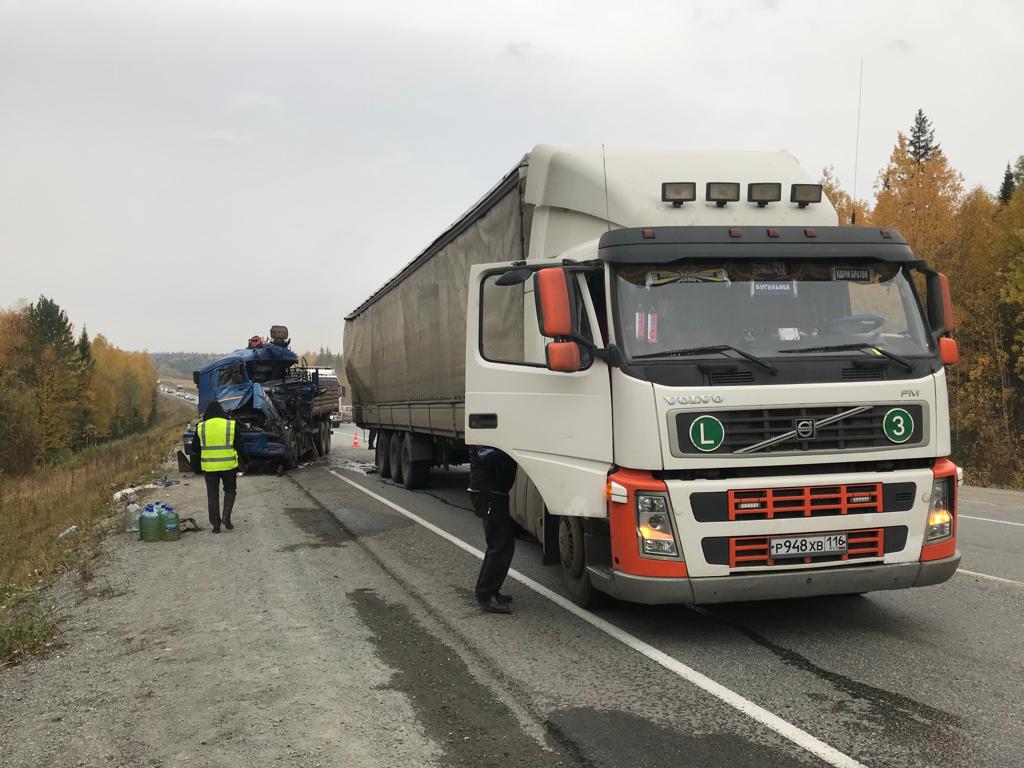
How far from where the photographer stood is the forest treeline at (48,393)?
163 feet

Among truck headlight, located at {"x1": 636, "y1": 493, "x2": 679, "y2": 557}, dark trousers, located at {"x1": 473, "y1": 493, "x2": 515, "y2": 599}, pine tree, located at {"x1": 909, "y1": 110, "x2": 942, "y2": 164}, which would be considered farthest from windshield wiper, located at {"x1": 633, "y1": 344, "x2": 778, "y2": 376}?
pine tree, located at {"x1": 909, "y1": 110, "x2": 942, "y2": 164}

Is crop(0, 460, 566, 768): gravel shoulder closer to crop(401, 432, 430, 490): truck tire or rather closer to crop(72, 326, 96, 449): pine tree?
crop(401, 432, 430, 490): truck tire

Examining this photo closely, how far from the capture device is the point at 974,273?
3044 centimetres

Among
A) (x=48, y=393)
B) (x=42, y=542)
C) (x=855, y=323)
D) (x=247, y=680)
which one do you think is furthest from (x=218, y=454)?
(x=48, y=393)

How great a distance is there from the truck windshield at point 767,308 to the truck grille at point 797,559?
3.79ft

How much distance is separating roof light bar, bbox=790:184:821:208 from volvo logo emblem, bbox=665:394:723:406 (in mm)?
1990

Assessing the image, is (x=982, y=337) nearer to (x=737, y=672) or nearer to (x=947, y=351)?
(x=947, y=351)

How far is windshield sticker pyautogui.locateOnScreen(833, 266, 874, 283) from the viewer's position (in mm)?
5680

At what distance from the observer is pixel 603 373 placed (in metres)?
5.56

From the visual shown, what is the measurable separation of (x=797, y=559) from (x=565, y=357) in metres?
1.92

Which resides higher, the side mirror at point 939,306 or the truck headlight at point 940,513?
the side mirror at point 939,306

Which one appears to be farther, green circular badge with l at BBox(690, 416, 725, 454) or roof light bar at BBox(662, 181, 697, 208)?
roof light bar at BBox(662, 181, 697, 208)

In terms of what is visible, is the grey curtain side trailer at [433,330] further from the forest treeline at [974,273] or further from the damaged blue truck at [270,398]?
the forest treeline at [974,273]

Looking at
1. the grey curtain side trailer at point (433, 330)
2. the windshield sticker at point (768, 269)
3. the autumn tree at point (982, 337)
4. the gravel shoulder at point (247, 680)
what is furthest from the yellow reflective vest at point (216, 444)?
the autumn tree at point (982, 337)
